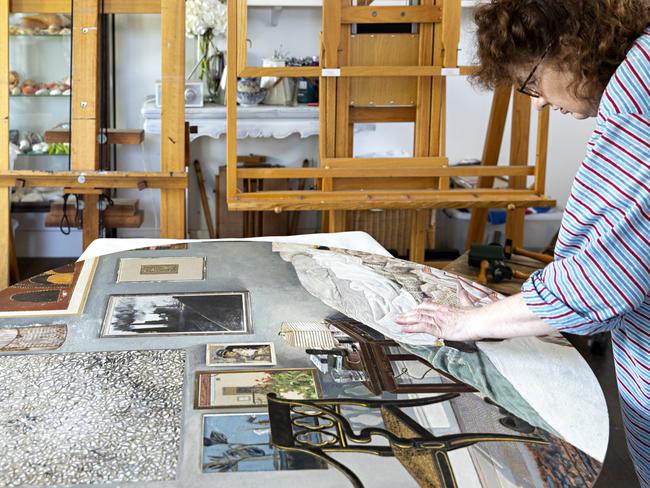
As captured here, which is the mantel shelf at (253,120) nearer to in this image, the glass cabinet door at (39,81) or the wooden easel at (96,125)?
the glass cabinet door at (39,81)

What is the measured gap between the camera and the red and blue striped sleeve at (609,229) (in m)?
1.24

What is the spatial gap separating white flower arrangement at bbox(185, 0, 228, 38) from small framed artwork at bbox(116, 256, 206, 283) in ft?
8.64

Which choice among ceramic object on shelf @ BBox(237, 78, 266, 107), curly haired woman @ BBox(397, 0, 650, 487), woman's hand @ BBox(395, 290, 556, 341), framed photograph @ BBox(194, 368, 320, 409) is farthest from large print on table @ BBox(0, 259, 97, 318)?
ceramic object on shelf @ BBox(237, 78, 266, 107)

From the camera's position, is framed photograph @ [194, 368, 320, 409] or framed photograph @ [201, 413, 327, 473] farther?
framed photograph @ [194, 368, 320, 409]

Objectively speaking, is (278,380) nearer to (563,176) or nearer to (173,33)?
(173,33)

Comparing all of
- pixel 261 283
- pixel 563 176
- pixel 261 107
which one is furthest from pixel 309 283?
pixel 563 176

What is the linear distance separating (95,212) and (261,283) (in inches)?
60.5

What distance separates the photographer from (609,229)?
125 centimetres

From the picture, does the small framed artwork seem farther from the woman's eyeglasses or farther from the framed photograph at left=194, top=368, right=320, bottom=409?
the woman's eyeglasses

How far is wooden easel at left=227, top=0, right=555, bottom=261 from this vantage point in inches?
129

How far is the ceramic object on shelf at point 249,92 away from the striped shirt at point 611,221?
11.5 feet

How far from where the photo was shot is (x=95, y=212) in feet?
11.0

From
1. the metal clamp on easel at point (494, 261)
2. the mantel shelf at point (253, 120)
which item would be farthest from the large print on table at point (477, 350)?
the mantel shelf at point (253, 120)

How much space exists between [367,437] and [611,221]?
0.51 meters
